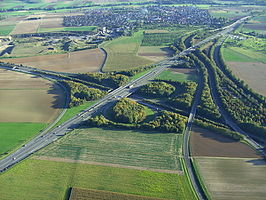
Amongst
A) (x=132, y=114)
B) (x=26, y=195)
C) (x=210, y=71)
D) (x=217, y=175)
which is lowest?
(x=26, y=195)

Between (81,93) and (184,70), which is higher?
(184,70)

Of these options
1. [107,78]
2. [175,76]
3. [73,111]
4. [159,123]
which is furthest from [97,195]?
[175,76]

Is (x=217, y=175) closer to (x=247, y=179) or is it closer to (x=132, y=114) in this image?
(x=247, y=179)

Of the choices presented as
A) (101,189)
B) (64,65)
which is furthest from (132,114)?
(64,65)

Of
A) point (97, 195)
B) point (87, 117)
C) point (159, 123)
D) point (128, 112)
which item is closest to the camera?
point (97, 195)

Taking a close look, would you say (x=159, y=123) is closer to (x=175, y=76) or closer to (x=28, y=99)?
(x=175, y=76)

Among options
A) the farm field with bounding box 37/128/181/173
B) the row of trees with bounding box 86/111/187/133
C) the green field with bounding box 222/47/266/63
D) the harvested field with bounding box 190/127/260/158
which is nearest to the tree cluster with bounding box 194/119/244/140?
the harvested field with bounding box 190/127/260/158
